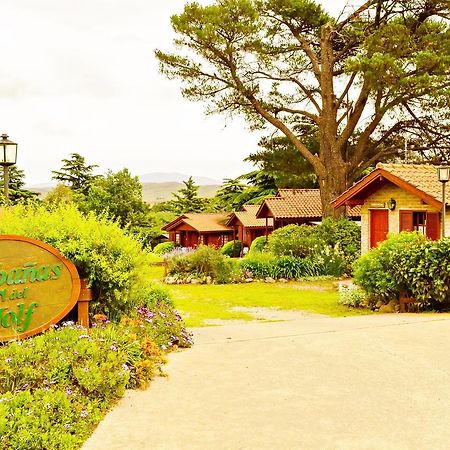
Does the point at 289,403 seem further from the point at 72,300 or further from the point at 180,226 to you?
the point at 180,226

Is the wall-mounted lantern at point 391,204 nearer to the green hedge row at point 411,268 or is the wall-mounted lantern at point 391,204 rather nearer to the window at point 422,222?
the window at point 422,222

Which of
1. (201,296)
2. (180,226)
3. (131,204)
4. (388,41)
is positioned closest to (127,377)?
(201,296)

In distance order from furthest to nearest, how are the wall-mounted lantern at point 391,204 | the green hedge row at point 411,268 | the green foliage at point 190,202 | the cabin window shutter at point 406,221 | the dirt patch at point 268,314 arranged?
the green foliage at point 190,202 → the wall-mounted lantern at point 391,204 → the cabin window shutter at point 406,221 → the dirt patch at point 268,314 → the green hedge row at point 411,268

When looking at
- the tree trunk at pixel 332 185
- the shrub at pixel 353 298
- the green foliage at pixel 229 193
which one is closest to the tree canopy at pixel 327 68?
the tree trunk at pixel 332 185

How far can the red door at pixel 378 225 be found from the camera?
72.2 feet

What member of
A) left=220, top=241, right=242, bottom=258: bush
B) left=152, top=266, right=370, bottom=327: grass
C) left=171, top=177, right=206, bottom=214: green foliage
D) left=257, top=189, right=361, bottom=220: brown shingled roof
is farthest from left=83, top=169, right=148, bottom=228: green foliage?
left=171, top=177, right=206, bottom=214: green foliage

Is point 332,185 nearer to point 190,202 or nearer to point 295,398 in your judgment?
point 295,398

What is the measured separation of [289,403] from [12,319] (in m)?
3.37

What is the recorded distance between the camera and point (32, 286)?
23.1 ft

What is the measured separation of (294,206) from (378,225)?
52.6ft

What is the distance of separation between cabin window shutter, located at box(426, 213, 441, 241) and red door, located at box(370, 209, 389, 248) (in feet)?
6.61

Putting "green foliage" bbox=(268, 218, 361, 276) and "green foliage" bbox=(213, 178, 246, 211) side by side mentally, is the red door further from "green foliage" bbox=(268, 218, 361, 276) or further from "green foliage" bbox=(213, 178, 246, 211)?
"green foliage" bbox=(213, 178, 246, 211)

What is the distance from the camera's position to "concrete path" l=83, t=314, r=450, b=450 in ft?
15.8

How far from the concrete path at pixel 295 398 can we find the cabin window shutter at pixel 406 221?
12290 mm
